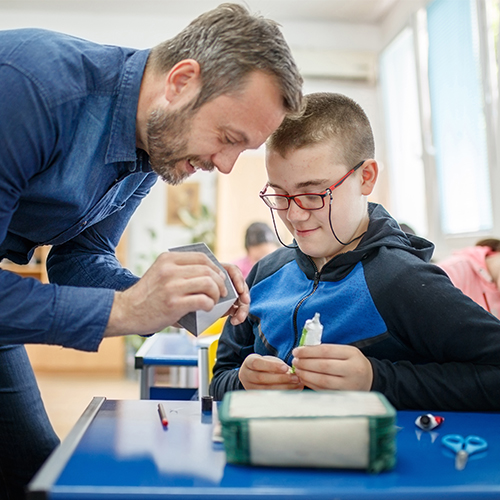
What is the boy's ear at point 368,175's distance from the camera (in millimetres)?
1385

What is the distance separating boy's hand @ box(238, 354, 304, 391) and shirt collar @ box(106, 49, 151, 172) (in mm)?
511

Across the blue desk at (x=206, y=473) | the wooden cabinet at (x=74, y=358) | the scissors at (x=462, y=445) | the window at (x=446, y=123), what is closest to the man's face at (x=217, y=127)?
the blue desk at (x=206, y=473)

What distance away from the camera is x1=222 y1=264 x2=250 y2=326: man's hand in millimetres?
1141

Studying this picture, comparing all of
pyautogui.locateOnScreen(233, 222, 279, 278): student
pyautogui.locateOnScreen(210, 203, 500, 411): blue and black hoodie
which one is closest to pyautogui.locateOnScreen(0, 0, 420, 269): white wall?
pyautogui.locateOnScreen(233, 222, 279, 278): student

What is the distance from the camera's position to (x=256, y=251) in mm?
4352

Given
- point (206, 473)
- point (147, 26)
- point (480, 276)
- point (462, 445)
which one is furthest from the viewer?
point (147, 26)

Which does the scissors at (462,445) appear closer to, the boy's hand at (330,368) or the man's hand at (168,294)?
the boy's hand at (330,368)

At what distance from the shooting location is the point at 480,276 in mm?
2518

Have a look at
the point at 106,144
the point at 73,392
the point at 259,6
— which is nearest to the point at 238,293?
the point at 106,144

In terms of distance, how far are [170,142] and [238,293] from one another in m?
0.36

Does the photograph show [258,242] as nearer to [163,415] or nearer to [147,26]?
[147,26]

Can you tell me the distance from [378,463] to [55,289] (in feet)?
1.92

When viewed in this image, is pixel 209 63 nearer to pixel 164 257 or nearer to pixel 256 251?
pixel 164 257

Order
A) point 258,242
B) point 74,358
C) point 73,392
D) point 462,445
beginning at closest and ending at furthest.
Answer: point 462,445 → point 258,242 → point 73,392 → point 74,358
